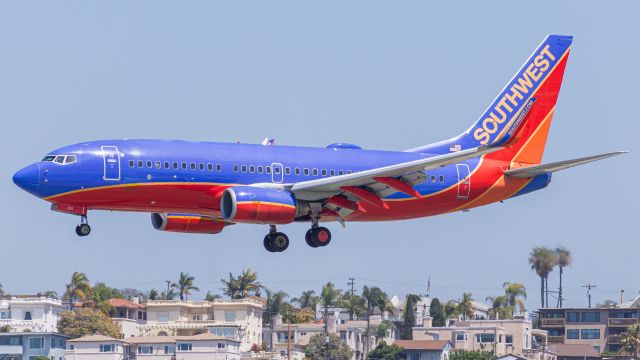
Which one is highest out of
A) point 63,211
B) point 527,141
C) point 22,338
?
point 527,141

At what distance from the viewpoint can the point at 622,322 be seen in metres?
186

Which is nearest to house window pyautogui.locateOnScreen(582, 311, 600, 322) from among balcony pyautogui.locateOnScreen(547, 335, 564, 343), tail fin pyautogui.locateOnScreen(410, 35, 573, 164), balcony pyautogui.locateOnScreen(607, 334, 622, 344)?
balcony pyautogui.locateOnScreen(607, 334, 622, 344)

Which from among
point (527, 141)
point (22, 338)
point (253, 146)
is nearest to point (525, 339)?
point (22, 338)

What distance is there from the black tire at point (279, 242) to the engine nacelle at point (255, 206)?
347 cm

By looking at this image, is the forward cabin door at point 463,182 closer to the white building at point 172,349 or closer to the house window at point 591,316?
the white building at point 172,349

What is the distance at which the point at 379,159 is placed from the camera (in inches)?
2928

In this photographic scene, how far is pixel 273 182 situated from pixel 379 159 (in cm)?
714

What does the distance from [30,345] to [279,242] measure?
99.8 m

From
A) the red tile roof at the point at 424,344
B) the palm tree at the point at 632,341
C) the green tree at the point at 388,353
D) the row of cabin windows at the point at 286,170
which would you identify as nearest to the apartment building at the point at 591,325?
the palm tree at the point at 632,341

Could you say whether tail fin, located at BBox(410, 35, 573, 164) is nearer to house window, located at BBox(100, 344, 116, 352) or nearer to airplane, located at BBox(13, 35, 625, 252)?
airplane, located at BBox(13, 35, 625, 252)

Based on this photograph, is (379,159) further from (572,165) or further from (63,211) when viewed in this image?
(63,211)

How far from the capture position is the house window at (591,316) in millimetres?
188250

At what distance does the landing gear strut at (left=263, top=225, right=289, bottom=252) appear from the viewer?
71812mm

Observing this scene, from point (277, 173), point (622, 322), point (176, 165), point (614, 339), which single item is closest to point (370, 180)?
point (277, 173)
